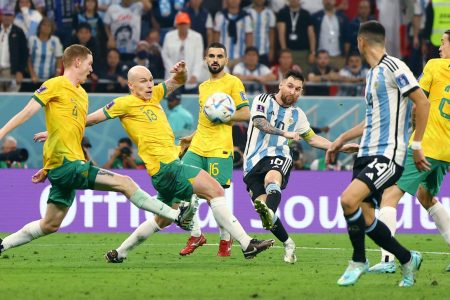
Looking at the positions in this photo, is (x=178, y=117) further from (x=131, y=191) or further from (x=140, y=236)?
(x=131, y=191)

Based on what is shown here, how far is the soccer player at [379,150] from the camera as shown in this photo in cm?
940

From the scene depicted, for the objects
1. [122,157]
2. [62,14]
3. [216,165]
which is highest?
[62,14]

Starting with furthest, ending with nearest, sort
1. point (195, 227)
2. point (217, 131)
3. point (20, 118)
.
Answer: 1. point (195, 227)
2. point (217, 131)
3. point (20, 118)

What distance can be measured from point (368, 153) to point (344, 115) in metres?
10.2

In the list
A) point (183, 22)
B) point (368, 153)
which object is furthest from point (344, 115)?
point (368, 153)

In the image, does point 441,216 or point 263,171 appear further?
point 263,171

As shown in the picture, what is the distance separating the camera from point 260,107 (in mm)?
13164

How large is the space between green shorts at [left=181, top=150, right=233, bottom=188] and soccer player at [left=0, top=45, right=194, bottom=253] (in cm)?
223

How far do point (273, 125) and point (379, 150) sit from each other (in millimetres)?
3825

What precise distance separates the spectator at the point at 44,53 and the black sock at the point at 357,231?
12190 millimetres

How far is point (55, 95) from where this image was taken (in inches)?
456

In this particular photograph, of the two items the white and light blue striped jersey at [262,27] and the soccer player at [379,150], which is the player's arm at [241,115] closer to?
the soccer player at [379,150]

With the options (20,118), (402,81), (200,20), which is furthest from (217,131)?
(200,20)

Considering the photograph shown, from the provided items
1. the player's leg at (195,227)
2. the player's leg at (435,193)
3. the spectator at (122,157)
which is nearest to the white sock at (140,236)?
the player's leg at (195,227)
